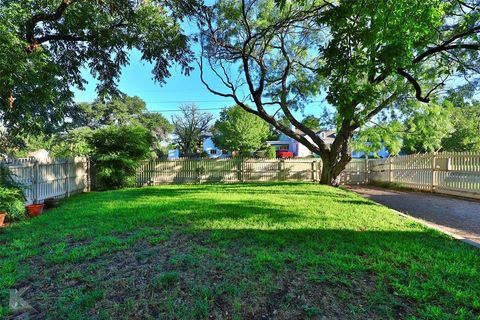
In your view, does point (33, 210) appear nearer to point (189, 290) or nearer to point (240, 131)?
point (189, 290)

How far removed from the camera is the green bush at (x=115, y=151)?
11453mm

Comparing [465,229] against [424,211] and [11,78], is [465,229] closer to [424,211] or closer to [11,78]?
[424,211]

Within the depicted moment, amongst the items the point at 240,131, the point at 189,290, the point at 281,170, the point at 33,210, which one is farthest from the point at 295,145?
the point at 189,290

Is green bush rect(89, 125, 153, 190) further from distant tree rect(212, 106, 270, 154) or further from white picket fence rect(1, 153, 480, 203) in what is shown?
distant tree rect(212, 106, 270, 154)

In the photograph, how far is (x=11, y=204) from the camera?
554 cm

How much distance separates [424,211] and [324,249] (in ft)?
15.2

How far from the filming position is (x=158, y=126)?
33.8 metres

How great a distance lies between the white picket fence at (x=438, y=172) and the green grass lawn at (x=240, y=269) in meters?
4.97

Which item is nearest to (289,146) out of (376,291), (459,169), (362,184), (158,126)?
(158,126)

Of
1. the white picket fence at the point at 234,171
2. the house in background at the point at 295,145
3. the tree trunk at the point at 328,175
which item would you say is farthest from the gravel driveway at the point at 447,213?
the house in background at the point at 295,145

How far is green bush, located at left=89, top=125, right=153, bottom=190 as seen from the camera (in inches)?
451

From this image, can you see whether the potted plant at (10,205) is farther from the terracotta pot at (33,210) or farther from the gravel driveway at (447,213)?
the gravel driveway at (447,213)

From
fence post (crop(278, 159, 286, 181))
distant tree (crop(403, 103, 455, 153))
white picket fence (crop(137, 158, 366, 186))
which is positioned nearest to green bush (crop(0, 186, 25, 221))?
white picket fence (crop(137, 158, 366, 186))

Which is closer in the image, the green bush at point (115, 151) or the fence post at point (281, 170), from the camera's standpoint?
the green bush at point (115, 151)
